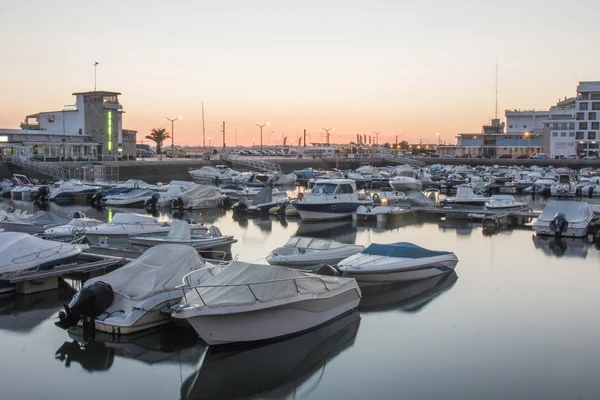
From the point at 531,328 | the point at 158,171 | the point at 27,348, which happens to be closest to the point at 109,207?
the point at 158,171

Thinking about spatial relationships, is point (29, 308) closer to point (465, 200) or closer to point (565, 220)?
point (565, 220)

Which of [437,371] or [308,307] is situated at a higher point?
[308,307]

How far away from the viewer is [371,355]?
13.4 metres

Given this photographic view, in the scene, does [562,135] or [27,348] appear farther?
[562,135]

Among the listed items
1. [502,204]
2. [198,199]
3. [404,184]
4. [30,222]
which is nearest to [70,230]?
[30,222]

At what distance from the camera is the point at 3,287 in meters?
17.3

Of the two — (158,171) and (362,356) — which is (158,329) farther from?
(158,171)

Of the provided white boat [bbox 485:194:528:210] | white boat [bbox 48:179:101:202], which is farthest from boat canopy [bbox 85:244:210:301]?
white boat [bbox 48:179:101:202]

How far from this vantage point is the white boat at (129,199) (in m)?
44.2

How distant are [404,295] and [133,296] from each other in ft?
25.1

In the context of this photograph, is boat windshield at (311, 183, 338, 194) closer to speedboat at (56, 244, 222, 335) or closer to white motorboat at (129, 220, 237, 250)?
white motorboat at (129, 220, 237, 250)

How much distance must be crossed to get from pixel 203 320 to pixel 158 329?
77.4 inches

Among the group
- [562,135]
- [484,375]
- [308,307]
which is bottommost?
[484,375]

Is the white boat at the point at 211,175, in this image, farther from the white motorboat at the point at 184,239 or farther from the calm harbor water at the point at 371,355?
the calm harbor water at the point at 371,355
